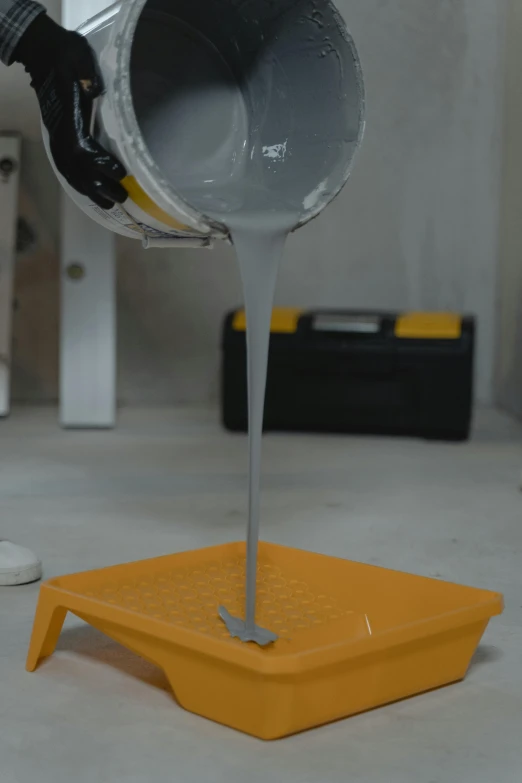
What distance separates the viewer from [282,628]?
3.72 feet

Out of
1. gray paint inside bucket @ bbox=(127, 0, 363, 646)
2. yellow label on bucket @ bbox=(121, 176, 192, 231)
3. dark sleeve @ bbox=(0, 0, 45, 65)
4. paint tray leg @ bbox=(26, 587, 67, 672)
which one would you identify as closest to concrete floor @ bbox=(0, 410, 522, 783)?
paint tray leg @ bbox=(26, 587, 67, 672)

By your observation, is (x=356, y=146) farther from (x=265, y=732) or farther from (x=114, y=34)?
(x=265, y=732)

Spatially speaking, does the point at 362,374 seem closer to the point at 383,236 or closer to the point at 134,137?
the point at 383,236

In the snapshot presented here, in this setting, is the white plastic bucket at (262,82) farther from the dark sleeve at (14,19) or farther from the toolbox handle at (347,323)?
the toolbox handle at (347,323)

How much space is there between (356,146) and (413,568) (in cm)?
61

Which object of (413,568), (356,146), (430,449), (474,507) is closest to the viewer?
(356,146)

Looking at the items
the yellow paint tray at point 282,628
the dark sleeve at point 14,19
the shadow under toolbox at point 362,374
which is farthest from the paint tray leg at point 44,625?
the shadow under toolbox at point 362,374

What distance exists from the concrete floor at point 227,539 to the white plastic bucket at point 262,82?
0.52 m

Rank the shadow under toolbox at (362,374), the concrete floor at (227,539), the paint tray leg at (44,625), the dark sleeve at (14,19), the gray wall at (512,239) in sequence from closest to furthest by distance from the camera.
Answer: the concrete floor at (227,539)
the paint tray leg at (44,625)
the dark sleeve at (14,19)
the shadow under toolbox at (362,374)
the gray wall at (512,239)

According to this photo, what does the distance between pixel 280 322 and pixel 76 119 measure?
4.98 feet

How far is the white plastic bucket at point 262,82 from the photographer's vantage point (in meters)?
1.27

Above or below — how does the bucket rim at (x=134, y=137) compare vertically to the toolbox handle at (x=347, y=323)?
above

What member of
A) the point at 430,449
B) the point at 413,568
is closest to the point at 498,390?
the point at 430,449

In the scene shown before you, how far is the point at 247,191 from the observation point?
4.20 ft
